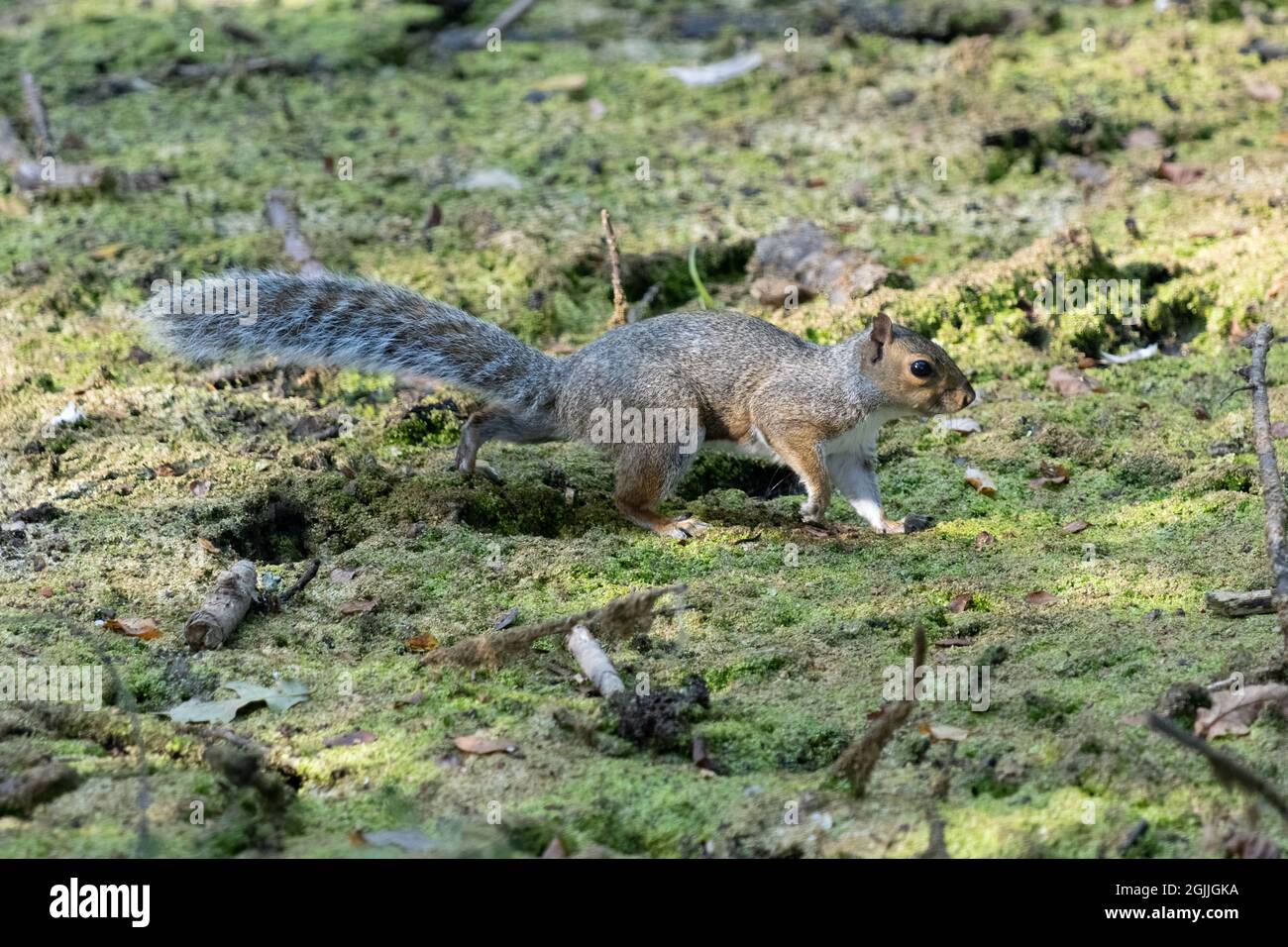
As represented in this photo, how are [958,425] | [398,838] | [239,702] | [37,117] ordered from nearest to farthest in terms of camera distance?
[398,838]
[239,702]
[958,425]
[37,117]

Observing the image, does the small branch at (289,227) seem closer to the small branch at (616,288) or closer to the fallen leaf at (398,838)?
the small branch at (616,288)

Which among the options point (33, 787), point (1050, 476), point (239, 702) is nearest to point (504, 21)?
point (1050, 476)

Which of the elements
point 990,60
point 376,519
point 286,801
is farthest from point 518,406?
point 990,60

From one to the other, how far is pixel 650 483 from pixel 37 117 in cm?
546

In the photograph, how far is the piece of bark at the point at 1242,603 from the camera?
4.47 metres

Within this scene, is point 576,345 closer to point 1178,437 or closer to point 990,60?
point 1178,437

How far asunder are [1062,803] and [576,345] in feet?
13.8

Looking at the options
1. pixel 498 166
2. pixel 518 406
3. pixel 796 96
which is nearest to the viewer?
pixel 518 406

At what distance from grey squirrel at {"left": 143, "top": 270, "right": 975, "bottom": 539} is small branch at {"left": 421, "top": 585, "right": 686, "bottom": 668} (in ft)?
4.12

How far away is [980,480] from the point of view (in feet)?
19.9

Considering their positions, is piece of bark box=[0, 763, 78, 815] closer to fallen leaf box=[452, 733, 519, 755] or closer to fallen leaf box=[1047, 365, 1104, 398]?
fallen leaf box=[452, 733, 519, 755]

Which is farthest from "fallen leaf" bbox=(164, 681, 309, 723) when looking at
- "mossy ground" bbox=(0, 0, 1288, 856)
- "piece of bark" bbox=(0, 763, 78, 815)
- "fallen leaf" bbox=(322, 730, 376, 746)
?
"piece of bark" bbox=(0, 763, 78, 815)

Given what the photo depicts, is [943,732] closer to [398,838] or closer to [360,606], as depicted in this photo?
[398,838]
